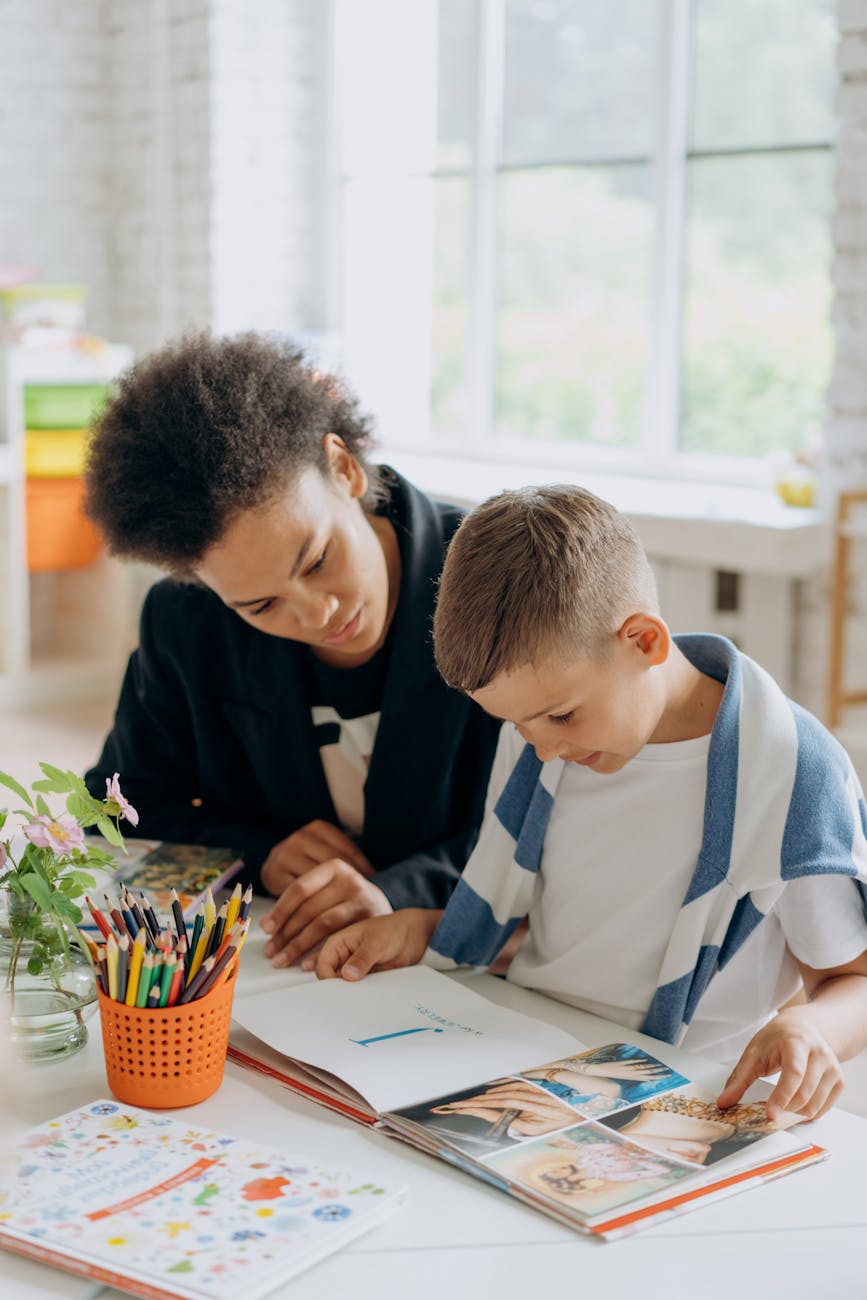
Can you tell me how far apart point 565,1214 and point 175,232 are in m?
4.65

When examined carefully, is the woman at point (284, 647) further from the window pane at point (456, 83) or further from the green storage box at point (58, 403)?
the window pane at point (456, 83)

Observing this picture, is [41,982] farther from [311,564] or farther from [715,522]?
[715,522]

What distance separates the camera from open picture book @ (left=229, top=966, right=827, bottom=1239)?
3.05 feet

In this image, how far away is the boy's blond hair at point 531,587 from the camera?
1.16 metres

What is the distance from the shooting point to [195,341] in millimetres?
1566

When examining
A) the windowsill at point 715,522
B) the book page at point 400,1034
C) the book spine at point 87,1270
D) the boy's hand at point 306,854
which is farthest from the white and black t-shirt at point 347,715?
the windowsill at point 715,522

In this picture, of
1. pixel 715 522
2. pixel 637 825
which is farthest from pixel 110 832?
pixel 715 522

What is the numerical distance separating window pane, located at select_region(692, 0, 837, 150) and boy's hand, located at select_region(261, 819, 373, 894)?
2.87 m

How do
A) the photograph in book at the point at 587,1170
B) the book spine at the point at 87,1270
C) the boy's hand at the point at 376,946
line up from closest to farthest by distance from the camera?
1. the book spine at the point at 87,1270
2. the photograph in book at the point at 587,1170
3. the boy's hand at the point at 376,946

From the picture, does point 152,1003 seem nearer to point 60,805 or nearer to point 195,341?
point 195,341

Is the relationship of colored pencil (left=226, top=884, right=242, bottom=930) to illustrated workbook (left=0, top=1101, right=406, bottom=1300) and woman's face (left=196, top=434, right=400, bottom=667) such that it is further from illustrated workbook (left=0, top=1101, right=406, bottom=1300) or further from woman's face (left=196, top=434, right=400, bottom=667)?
woman's face (left=196, top=434, right=400, bottom=667)

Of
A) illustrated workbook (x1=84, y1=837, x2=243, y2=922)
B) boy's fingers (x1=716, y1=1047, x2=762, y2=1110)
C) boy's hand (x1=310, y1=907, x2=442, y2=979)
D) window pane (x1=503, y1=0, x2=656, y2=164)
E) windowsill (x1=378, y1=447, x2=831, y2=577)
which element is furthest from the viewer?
window pane (x1=503, y1=0, x2=656, y2=164)

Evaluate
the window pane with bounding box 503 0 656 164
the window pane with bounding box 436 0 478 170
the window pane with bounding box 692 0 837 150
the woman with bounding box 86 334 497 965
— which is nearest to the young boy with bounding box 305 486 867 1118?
the woman with bounding box 86 334 497 965

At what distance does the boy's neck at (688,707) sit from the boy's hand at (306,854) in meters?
0.37
